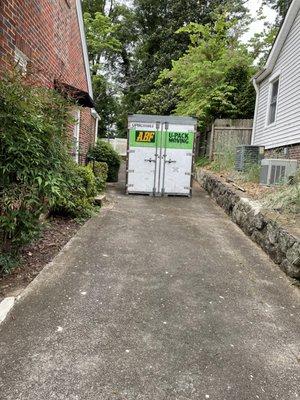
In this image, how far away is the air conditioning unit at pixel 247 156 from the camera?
9.90 m

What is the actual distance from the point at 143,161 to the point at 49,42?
428 centimetres

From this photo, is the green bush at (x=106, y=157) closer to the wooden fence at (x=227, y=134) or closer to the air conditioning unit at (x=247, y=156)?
the wooden fence at (x=227, y=134)

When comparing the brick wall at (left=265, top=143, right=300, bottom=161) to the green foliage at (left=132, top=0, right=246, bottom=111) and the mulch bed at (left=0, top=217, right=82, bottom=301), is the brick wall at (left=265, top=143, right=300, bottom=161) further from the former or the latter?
the green foliage at (left=132, top=0, right=246, bottom=111)

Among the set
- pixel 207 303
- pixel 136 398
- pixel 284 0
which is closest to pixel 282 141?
pixel 207 303

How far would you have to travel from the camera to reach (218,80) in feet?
51.5

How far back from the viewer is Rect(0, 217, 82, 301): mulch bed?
3.59m

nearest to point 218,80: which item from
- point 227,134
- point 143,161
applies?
point 227,134

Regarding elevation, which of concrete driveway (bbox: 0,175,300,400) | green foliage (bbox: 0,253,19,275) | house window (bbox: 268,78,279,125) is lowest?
concrete driveway (bbox: 0,175,300,400)

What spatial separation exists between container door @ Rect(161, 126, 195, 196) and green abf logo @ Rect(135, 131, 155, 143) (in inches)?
13.8

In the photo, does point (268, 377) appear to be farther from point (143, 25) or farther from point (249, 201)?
point (143, 25)

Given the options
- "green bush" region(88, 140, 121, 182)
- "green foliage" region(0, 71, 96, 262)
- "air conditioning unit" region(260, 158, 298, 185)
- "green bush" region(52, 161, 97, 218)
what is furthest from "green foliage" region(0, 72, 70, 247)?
"green bush" region(88, 140, 121, 182)

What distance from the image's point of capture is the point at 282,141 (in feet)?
32.6

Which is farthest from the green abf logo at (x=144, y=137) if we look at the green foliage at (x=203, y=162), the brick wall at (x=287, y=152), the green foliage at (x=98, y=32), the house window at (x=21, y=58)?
the green foliage at (x=98, y=32)

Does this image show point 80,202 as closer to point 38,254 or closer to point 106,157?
point 38,254
